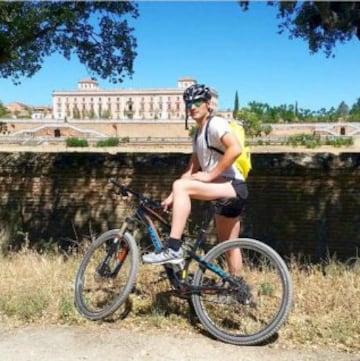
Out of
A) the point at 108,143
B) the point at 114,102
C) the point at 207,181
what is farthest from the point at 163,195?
the point at 114,102

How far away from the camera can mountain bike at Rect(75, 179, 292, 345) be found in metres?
3.61

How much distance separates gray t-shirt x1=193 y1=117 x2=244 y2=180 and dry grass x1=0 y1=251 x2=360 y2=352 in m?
1.20

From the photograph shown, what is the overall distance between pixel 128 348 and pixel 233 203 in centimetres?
135

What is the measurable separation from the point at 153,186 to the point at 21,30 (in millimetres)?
2878

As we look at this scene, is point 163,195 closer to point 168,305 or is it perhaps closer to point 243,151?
point 168,305

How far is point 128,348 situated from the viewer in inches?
136

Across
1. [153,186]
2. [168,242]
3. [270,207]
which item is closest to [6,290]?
[168,242]

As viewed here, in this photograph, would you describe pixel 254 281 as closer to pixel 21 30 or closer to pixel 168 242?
pixel 168 242

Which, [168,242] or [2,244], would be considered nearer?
[168,242]

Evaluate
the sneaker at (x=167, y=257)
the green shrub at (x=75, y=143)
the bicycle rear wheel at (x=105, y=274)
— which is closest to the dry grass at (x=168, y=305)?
the bicycle rear wheel at (x=105, y=274)

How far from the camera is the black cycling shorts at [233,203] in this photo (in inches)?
150

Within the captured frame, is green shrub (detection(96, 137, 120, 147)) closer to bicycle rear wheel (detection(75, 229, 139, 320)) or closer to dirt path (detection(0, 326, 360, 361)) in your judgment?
bicycle rear wheel (detection(75, 229, 139, 320))

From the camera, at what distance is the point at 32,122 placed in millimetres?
90312

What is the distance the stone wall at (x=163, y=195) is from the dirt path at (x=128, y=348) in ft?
10.9
